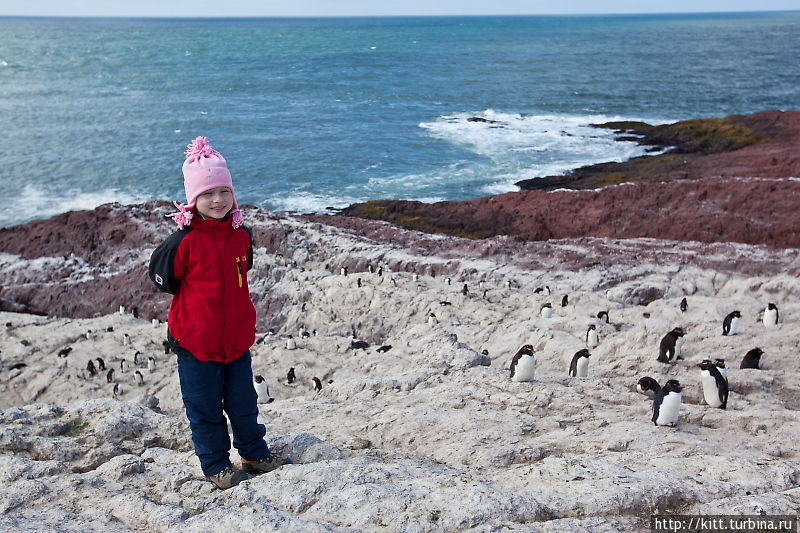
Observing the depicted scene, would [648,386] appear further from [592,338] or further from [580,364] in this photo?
[592,338]

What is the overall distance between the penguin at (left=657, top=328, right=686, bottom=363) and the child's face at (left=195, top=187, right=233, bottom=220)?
9.07 m

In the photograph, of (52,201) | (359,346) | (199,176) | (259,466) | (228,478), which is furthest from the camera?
(52,201)

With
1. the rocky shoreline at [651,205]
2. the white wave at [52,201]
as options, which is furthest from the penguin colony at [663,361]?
the white wave at [52,201]

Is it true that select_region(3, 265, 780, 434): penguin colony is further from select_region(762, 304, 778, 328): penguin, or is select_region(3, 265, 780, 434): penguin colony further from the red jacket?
the red jacket

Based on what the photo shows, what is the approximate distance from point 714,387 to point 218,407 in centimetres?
681

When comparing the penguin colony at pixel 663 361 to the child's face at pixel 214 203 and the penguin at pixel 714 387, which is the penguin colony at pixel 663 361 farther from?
the child's face at pixel 214 203

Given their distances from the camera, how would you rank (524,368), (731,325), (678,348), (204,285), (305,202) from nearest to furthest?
1. (204,285)
2. (524,368)
3. (678,348)
4. (731,325)
5. (305,202)

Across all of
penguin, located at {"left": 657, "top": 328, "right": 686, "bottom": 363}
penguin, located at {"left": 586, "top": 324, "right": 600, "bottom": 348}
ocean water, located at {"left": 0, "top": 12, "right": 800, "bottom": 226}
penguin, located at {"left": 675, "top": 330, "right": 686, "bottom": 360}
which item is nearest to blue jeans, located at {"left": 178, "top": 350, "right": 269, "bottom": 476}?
penguin, located at {"left": 657, "top": 328, "right": 686, "bottom": 363}

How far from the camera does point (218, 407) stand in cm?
516

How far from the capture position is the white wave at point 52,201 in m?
36.0

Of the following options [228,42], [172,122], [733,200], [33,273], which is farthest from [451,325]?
[228,42]

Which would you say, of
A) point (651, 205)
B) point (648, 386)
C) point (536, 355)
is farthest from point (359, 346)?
point (651, 205)

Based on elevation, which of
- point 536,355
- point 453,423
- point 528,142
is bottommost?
point 536,355

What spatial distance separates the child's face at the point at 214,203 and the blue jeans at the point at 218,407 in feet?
3.76
